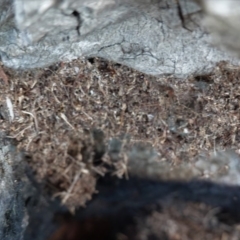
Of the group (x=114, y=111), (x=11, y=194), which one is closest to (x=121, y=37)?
(x=114, y=111)

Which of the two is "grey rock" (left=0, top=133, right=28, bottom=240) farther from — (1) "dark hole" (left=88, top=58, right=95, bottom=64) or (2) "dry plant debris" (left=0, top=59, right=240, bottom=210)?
(1) "dark hole" (left=88, top=58, right=95, bottom=64)

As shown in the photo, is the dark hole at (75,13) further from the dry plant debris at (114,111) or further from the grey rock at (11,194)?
the grey rock at (11,194)

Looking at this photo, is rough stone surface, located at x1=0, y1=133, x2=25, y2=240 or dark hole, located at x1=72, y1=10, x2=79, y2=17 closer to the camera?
dark hole, located at x1=72, y1=10, x2=79, y2=17

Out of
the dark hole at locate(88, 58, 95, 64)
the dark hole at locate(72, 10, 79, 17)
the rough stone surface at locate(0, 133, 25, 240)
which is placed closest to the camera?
the dark hole at locate(72, 10, 79, 17)

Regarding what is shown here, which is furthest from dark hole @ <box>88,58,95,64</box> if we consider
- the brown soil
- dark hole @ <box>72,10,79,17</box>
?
dark hole @ <box>72,10,79,17</box>

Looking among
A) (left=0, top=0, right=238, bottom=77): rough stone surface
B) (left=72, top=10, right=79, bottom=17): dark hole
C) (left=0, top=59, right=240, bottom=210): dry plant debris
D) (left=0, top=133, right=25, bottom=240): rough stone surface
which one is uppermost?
(left=72, top=10, right=79, bottom=17): dark hole

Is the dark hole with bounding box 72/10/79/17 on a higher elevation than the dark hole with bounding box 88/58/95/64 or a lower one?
higher

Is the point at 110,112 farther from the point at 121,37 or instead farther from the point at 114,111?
the point at 121,37
